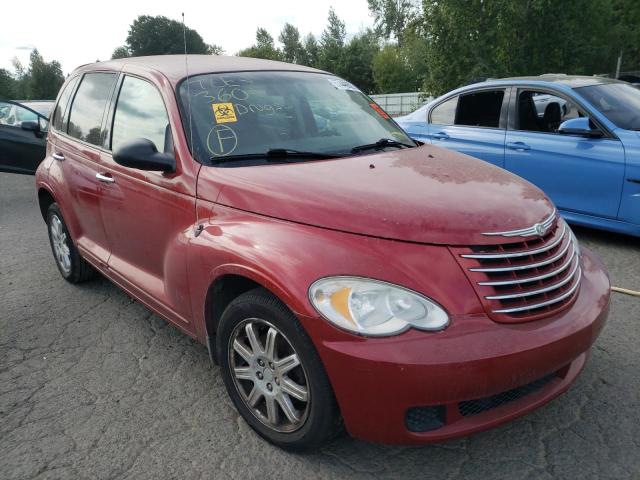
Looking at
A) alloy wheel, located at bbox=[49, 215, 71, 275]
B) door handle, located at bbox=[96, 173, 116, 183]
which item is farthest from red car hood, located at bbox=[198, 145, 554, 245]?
alloy wheel, located at bbox=[49, 215, 71, 275]

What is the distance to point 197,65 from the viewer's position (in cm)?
335

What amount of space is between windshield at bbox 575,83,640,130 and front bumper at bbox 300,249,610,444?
11.7 feet

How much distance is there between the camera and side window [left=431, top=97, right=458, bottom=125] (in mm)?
6383

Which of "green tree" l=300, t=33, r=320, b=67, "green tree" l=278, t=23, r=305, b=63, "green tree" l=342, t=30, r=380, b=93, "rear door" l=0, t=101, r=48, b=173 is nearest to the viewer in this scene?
"rear door" l=0, t=101, r=48, b=173

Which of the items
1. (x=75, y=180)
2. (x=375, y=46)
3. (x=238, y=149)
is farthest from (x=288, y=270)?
(x=375, y=46)

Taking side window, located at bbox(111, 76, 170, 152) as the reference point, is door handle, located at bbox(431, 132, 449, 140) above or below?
below

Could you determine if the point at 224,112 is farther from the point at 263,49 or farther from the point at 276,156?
the point at 263,49

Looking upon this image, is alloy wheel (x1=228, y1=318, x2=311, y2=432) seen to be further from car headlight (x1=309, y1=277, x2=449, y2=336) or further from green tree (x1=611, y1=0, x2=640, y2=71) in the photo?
green tree (x1=611, y1=0, x2=640, y2=71)

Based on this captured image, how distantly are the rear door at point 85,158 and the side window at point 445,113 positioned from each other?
3969 millimetres

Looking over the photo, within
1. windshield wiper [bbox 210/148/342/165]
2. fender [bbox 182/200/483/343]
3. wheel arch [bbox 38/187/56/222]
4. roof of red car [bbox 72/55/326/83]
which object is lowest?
wheel arch [bbox 38/187/56/222]

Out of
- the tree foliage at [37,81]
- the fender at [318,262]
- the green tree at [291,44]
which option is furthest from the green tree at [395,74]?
the fender at [318,262]

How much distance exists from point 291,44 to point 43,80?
35156mm

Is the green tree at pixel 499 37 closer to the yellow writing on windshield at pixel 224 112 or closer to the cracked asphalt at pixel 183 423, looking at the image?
the cracked asphalt at pixel 183 423

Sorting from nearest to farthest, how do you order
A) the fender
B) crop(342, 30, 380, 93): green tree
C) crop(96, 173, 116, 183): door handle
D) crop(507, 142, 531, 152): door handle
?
the fender, crop(96, 173, 116, 183): door handle, crop(507, 142, 531, 152): door handle, crop(342, 30, 380, 93): green tree
